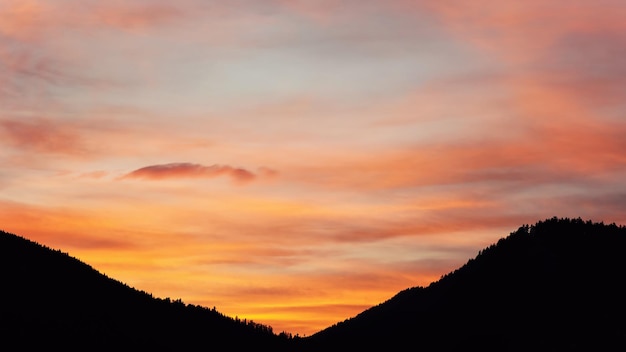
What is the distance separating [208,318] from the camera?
333 ft

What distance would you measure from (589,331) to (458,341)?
12.6m

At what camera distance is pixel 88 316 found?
290 feet

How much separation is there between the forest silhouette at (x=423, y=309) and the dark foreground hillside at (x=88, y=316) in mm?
143

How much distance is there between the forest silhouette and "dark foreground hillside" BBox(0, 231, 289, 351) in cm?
14

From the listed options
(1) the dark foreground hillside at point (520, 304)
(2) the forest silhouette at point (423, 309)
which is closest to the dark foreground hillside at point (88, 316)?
(2) the forest silhouette at point (423, 309)

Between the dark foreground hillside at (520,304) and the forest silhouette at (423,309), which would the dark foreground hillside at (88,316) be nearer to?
the forest silhouette at (423,309)

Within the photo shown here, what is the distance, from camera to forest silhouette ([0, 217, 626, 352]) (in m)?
87.2

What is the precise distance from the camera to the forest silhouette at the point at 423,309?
8725 centimetres

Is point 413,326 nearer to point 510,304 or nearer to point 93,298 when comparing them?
point 510,304

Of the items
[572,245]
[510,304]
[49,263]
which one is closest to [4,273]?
[49,263]

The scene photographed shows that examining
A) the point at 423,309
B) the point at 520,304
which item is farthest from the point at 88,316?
the point at 520,304

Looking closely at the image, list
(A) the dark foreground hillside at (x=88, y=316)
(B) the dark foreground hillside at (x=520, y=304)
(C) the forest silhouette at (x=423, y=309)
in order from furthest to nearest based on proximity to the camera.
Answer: (B) the dark foreground hillside at (x=520, y=304) < (C) the forest silhouette at (x=423, y=309) < (A) the dark foreground hillside at (x=88, y=316)

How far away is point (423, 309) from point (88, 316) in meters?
37.6

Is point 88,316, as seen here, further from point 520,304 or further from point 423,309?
point 520,304
